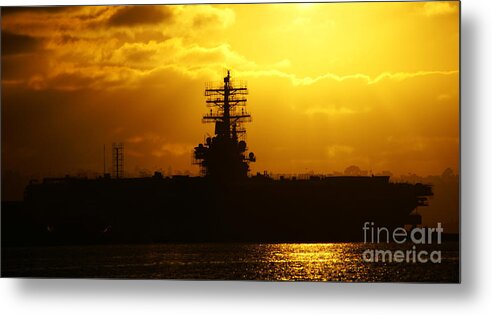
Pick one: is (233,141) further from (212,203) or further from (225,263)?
(225,263)

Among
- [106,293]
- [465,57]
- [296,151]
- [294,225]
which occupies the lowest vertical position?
[106,293]

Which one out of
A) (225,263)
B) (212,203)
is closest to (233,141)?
(212,203)

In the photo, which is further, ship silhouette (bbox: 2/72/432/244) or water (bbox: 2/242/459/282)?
ship silhouette (bbox: 2/72/432/244)

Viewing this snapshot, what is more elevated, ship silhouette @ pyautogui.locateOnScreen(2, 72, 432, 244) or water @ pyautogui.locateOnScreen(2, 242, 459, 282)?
ship silhouette @ pyautogui.locateOnScreen(2, 72, 432, 244)

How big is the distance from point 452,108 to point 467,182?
411 mm

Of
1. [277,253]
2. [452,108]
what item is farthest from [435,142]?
[277,253]

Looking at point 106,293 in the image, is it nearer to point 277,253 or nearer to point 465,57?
point 277,253

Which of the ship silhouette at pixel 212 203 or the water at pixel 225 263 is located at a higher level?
the ship silhouette at pixel 212 203

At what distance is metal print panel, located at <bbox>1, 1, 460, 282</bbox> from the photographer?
17.7 ft

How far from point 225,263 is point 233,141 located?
2.25 feet

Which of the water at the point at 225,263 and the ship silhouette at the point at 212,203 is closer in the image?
the water at the point at 225,263

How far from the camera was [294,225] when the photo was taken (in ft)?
18.2

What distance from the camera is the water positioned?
17.6ft

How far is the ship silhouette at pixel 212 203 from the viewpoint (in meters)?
5.53
